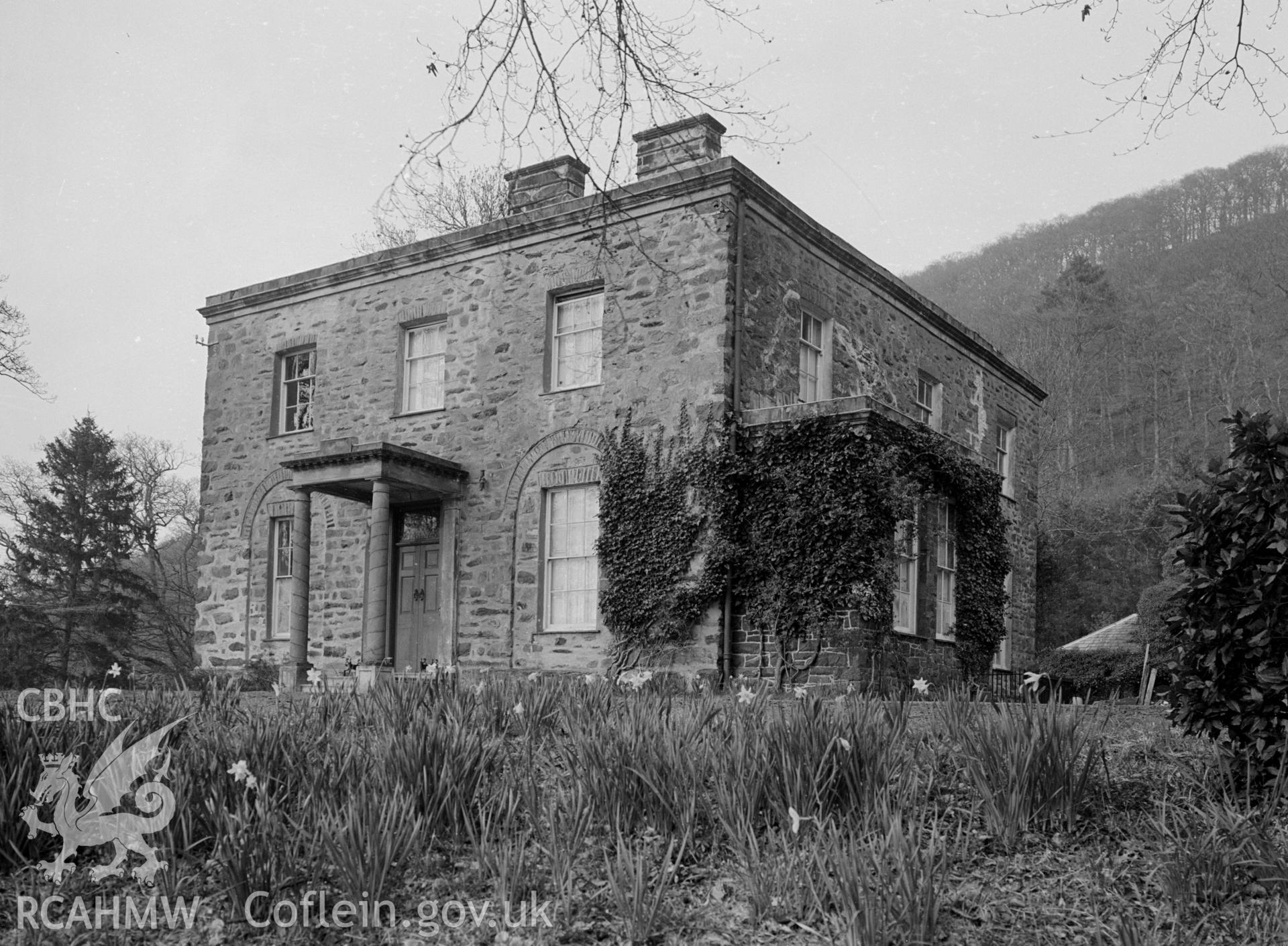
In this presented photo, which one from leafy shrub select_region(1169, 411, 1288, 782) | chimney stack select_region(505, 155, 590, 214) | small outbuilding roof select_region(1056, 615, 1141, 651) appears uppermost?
chimney stack select_region(505, 155, 590, 214)

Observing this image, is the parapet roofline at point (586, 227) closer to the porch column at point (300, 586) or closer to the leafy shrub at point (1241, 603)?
the porch column at point (300, 586)

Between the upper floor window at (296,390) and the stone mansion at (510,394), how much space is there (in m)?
0.05

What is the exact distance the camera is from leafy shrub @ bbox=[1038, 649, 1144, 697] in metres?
20.0

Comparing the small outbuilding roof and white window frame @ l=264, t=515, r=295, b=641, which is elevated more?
white window frame @ l=264, t=515, r=295, b=641

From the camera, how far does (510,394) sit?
55.1ft

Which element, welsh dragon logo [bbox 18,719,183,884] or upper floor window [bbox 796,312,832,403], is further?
upper floor window [bbox 796,312,832,403]

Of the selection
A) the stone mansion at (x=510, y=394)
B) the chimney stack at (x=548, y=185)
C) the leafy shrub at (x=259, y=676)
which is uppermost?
the chimney stack at (x=548, y=185)

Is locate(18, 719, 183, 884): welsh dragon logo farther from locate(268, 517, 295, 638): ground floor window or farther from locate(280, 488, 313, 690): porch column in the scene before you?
locate(268, 517, 295, 638): ground floor window

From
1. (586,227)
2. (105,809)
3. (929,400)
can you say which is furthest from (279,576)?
(105,809)

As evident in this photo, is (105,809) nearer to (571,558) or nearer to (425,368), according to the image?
(571,558)

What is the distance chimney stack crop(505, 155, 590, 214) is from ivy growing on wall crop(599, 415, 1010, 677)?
14.0 ft

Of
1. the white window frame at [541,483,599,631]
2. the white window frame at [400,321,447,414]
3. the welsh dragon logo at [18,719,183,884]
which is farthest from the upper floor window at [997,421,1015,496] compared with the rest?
the welsh dragon logo at [18,719,183,884]

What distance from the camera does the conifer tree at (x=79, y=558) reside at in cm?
3014

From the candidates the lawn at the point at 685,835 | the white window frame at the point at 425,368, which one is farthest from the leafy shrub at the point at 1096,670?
the lawn at the point at 685,835
